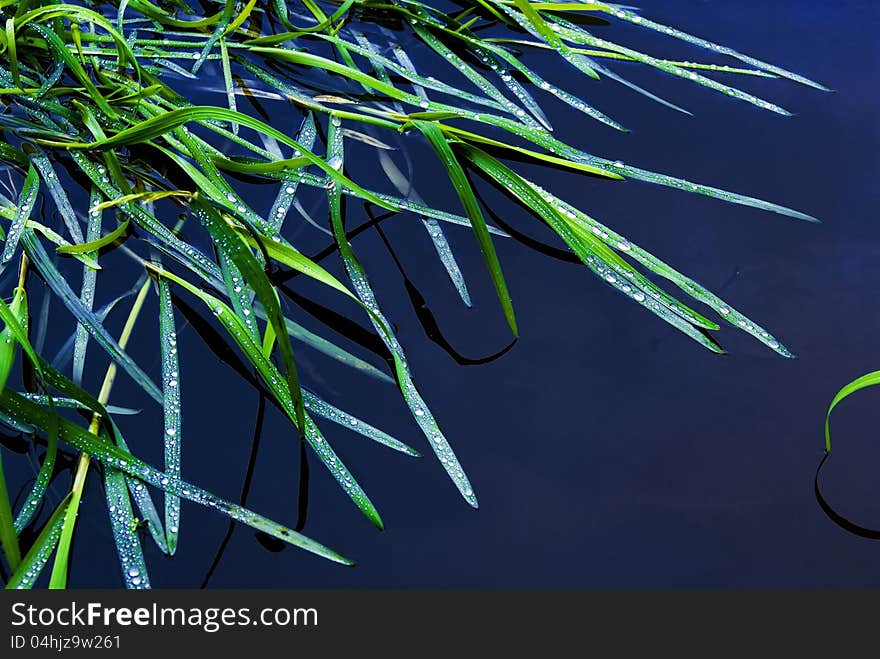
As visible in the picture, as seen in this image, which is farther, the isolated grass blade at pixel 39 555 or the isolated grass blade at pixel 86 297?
the isolated grass blade at pixel 86 297

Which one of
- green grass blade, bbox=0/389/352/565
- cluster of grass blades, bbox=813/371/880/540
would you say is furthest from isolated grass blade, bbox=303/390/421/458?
cluster of grass blades, bbox=813/371/880/540

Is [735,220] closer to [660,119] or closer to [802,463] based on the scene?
[660,119]

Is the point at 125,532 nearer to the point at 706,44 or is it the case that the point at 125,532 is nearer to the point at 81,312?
the point at 81,312

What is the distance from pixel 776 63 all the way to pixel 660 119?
0.78ft

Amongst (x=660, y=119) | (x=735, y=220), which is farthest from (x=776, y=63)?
(x=735, y=220)

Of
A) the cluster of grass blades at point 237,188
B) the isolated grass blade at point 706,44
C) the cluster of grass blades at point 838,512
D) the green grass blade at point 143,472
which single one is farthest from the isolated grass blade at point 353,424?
the isolated grass blade at point 706,44

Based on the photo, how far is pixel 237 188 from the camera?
94 cm

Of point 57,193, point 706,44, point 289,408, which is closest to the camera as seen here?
point 289,408

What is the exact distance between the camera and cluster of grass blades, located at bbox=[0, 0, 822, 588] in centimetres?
68

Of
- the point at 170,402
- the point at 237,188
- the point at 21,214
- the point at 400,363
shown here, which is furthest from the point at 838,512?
the point at 21,214

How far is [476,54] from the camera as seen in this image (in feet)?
3.79

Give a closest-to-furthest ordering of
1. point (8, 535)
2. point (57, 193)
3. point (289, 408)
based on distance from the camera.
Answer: point (8, 535)
point (289, 408)
point (57, 193)

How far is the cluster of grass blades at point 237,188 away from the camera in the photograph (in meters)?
0.68

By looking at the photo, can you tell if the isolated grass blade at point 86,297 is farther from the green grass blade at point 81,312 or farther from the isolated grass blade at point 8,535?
the isolated grass blade at point 8,535
